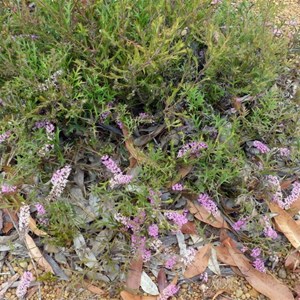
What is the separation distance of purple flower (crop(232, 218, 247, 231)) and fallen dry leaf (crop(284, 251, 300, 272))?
291 millimetres

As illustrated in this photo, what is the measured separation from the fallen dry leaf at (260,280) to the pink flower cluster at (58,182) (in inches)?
35.5

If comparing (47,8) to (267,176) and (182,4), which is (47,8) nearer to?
(182,4)

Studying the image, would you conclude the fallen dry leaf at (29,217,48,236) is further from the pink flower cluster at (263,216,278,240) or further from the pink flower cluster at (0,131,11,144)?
the pink flower cluster at (263,216,278,240)

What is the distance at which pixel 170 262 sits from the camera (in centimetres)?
227

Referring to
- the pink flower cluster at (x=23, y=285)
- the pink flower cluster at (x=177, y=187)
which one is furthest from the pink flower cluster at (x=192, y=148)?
the pink flower cluster at (x=23, y=285)

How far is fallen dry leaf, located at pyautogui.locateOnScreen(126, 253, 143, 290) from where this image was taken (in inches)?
88.6

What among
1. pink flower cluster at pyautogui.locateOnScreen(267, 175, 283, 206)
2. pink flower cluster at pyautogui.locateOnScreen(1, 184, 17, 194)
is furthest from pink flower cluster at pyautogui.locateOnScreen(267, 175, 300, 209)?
pink flower cluster at pyautogui.locateOnScreen(1, 184, 17, 194)

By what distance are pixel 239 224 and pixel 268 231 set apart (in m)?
0.16

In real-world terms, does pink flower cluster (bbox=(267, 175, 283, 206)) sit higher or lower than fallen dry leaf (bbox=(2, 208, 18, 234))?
higher

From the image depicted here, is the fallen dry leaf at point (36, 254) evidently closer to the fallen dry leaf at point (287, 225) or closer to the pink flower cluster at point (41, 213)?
the pink flower cluster at point (41, 213)

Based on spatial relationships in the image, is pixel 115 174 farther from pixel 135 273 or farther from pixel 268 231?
pixel 268 231

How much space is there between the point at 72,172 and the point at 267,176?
1048 millimetres

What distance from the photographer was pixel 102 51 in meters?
2.28

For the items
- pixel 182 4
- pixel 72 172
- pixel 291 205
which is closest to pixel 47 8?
pixel 182 4
